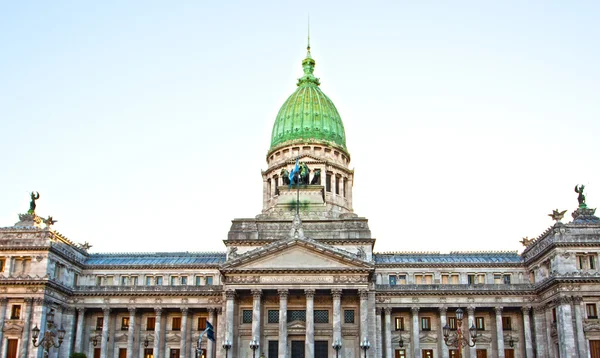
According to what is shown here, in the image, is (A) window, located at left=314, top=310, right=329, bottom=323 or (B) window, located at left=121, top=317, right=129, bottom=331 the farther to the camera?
(B) window, located at left=121, top=317, right=129, bottom=331

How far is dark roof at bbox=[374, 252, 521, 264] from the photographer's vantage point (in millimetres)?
90625

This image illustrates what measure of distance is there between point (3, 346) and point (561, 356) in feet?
212

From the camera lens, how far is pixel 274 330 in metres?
79.4

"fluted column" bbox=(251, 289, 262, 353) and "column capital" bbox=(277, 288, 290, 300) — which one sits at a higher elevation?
"column capital" bbox=(277, 288, 290, 300)

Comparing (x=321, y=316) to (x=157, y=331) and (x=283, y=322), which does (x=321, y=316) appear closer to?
(x=283, y=322)

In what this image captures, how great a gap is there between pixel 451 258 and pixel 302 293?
25.3 metres

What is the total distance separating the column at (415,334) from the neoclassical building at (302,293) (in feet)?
0.89

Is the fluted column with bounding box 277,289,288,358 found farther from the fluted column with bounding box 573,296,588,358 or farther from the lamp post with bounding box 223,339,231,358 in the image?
the fluted column with bounding box 573,296,588,358

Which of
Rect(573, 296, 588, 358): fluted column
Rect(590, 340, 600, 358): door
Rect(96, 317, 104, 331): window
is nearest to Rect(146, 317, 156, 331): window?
Rect(96, 317, 104, 331): window

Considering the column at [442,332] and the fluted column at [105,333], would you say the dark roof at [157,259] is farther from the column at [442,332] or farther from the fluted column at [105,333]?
the column at [442,332]

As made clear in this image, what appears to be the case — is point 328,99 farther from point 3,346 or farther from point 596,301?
point 3,346

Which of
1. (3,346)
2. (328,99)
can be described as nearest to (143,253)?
(3,346)

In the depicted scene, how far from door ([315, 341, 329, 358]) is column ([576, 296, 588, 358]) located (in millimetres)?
28517

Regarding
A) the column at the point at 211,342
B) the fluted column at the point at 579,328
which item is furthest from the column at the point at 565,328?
the column at the point at 211,342
